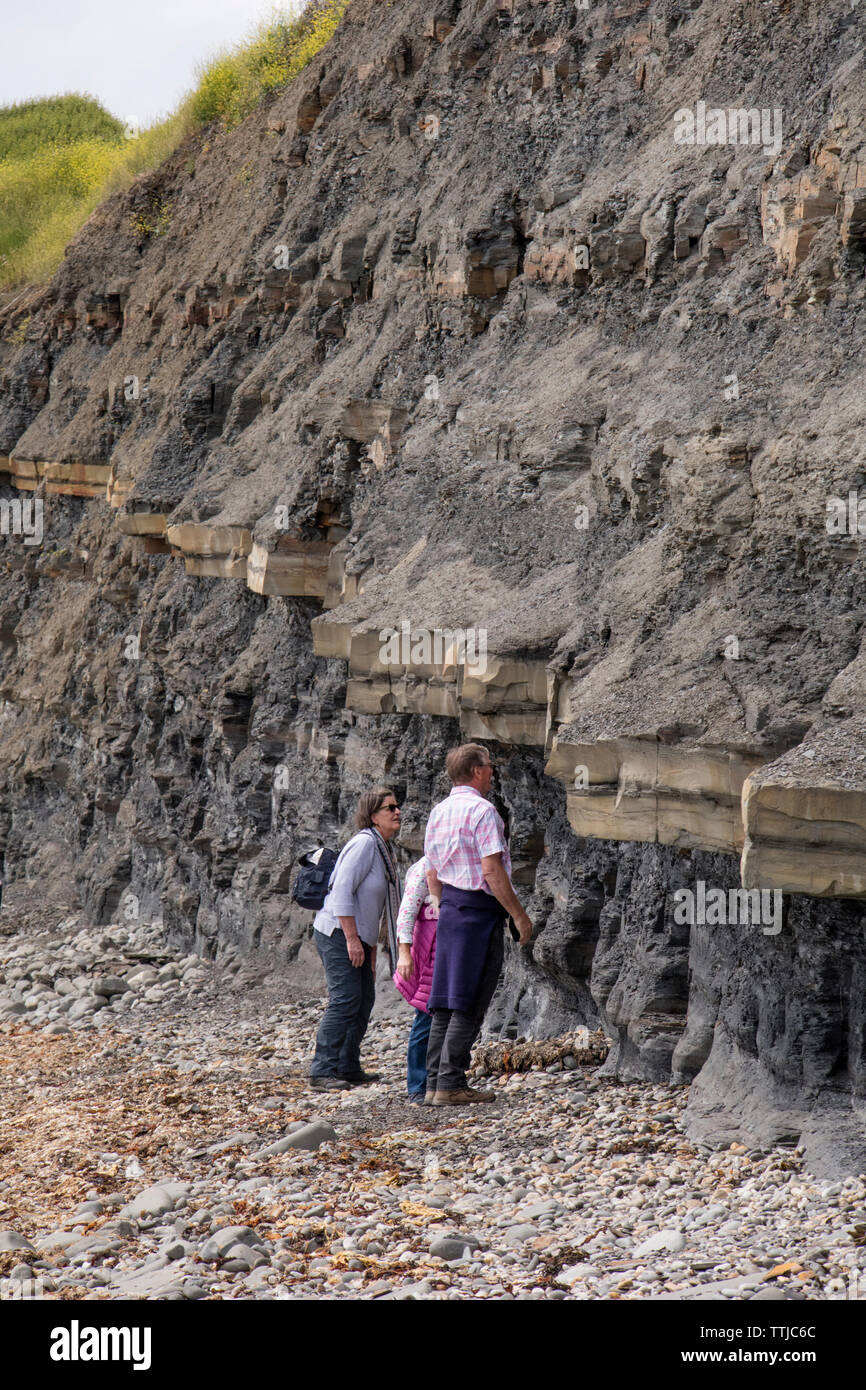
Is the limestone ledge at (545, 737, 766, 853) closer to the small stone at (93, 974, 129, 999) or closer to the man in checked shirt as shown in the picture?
the man in checked shirt

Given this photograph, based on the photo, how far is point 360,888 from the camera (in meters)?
7.67

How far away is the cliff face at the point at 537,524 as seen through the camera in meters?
5.91

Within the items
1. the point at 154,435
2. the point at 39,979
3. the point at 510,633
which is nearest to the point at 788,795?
the point at 510,633

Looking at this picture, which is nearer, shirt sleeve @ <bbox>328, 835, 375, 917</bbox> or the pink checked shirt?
the pink checked shirt

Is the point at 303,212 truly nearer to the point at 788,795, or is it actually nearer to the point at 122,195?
the point at 122,195

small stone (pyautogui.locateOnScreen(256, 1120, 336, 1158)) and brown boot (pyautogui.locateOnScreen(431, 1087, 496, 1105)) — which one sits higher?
brown boot (pyautogui.locateOnScreen(431, 1087, 496, 1105))

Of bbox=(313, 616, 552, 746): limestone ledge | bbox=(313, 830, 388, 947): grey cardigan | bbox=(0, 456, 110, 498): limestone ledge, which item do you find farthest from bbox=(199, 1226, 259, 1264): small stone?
bbox=(0, 456, 110, 498): limestone ledge

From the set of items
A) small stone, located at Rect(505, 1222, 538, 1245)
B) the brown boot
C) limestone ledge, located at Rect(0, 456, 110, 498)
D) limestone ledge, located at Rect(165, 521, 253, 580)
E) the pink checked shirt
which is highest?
limestone ledge, located at Rect(0, 456, 110, 498)

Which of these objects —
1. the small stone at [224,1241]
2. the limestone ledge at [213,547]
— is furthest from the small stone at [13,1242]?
the limestone ledge at [213,547]

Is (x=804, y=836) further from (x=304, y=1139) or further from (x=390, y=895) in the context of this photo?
(x=390, y=895)

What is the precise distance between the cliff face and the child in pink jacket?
0.89 meters

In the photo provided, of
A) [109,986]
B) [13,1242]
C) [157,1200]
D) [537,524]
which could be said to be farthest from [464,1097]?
[109,986]

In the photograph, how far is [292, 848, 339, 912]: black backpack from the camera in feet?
25.8

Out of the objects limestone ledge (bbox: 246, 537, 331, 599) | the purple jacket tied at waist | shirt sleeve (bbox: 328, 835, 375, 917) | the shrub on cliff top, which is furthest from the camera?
the shrub on cliff top
